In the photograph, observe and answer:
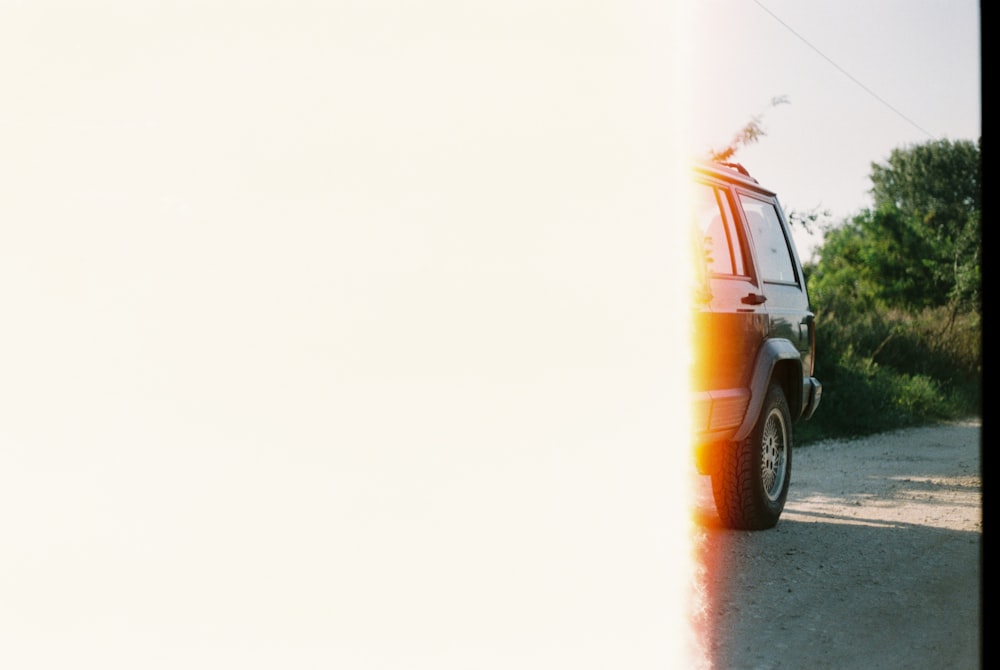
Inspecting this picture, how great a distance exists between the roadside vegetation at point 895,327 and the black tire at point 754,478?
1742mm

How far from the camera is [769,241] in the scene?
7.70m

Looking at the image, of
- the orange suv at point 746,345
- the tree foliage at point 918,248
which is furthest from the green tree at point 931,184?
the orange suv at point 746,345

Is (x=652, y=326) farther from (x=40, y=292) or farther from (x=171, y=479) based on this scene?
(x=40, y=292)

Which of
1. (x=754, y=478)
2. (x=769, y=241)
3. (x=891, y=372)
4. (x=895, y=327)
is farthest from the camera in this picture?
(x=895, y=327)

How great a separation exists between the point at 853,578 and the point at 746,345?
1587 millimetres

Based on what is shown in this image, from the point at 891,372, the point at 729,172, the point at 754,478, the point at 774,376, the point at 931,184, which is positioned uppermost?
the point at 931,184

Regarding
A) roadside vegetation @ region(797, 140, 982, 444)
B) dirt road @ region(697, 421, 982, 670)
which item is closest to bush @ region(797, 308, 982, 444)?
roadside vegetation @ region(797, 140, 982, 444)

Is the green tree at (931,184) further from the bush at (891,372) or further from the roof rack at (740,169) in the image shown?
the roof rack at (740,169)

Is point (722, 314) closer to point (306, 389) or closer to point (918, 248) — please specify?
point (306, 389)

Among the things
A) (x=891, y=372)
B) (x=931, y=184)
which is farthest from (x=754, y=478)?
(x=931, y=184)

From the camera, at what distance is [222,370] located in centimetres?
429

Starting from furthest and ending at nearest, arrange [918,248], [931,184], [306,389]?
[931,184], [918,248], [306,389]
